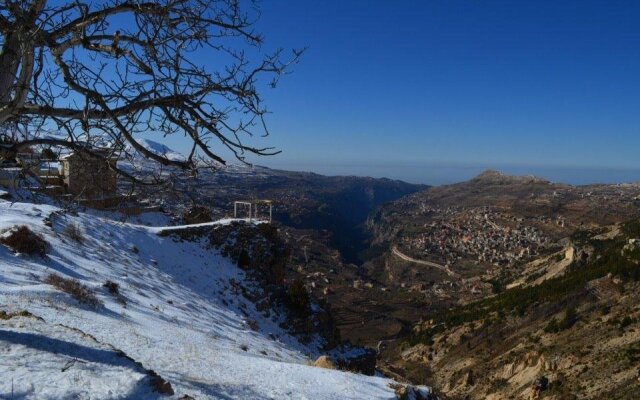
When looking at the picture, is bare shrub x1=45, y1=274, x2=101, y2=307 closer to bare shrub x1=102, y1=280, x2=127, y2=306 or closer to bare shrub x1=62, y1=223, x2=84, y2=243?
bare shrub x1=102, y1=280, x2=127, y2=306

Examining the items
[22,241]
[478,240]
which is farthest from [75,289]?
[478,240]

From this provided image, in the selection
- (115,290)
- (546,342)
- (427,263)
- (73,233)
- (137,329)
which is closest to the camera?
(137,329)

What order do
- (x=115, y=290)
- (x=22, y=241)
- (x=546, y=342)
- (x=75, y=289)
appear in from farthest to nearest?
1. (x=546, y=342)
2. (x=22, y=241)
3. (x=115, y=290)
4. (x=75, y=289)

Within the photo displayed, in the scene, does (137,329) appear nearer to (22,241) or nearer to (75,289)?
(75,289)

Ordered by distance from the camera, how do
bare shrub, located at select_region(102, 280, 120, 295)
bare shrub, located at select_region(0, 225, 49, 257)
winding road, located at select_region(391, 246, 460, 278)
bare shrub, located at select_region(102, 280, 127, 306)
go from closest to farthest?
bare shrub, located at select_region(102, 280, 127, 306) → bare shrub, located at select_region(102, 280, 120, 295) → bare shrub, located at select_region(0, 225, 49, 257) → winding road, located at select_region(391, 246, 460, 278)

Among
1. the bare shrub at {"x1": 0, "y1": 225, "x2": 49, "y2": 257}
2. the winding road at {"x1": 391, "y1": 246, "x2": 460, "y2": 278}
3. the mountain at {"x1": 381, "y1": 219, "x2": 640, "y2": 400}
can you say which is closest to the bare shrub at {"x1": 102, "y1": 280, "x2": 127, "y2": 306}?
the bare shrub at {"x1": 0, "y1": 225, "x2": 49, "y2": 257}

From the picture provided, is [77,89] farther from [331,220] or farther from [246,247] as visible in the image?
[331,220]
